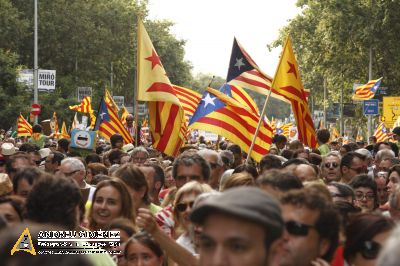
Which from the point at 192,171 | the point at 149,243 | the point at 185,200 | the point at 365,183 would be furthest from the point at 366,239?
the point at 365,183

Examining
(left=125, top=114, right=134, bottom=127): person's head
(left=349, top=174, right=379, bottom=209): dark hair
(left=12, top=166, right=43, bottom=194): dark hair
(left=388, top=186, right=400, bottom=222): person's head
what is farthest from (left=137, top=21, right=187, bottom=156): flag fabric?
(left=388, top=186, right=400, bottom=222): person's head

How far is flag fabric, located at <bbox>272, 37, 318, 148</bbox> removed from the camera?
1409cm

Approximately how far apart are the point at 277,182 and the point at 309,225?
1182 mm

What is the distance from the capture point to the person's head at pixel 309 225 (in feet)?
13.4

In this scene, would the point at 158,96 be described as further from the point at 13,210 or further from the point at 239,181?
the point at 13,210

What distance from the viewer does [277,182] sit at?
5.35m

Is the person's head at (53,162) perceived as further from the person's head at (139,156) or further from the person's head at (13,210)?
the person's head at (13,210)

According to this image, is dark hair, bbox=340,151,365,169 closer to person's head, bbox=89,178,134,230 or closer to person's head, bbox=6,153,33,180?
person's head, bbox=6,153,33,180

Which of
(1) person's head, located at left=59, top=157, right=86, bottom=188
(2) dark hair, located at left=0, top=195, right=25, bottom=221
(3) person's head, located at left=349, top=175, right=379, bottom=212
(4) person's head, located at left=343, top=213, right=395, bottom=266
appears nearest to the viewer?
(4) person's head, located at left=343, top=213, right=395, bottom=266

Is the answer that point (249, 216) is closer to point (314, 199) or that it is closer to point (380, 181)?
point (314, 199)

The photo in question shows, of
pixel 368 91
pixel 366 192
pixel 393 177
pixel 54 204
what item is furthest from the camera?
pixel 368 91

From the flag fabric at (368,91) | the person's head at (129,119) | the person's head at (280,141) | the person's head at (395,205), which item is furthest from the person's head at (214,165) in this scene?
the flag fabric at (368,91)

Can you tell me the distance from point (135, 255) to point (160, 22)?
87.3m

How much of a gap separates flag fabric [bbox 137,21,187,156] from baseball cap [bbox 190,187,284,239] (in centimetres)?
1156
